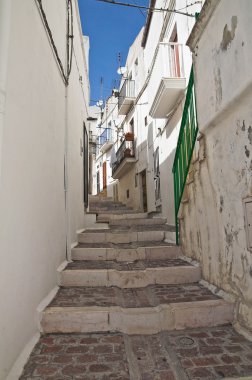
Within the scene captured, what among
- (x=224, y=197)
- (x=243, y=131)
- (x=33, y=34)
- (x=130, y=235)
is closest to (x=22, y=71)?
(x=33, y=34)

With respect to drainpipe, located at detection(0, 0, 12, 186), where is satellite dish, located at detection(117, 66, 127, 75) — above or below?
above

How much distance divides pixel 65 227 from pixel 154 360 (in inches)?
105

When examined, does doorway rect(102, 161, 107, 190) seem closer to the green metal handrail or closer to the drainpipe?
the green metal handrail

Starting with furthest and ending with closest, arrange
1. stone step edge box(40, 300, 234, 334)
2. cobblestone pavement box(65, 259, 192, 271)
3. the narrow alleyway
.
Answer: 1. cobblestone pavement box(65, 259, 192, 271)
2. stone step edge box(40, 300, 234, 334)
3. the narrow alleyway

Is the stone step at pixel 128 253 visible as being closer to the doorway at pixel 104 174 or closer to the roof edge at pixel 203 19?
the roof edge at pixel 203 19

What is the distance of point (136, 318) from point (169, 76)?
585 cm

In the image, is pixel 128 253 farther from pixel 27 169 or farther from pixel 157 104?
pixel 157 104

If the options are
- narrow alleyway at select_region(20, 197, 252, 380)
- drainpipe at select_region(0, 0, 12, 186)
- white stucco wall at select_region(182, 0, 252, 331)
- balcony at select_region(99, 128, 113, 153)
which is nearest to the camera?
drainpipe at select_region(0, 0, 12, 186)

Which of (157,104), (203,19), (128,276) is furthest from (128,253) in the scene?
(157,104)

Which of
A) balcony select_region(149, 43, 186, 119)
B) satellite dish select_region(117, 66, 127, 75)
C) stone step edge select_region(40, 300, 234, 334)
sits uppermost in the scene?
satellite dish select_region(117, 66, 127, 75)

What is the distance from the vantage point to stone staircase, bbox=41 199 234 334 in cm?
263

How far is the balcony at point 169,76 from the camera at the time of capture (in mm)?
6332

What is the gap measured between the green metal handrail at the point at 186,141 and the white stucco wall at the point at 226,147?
0.86 feet

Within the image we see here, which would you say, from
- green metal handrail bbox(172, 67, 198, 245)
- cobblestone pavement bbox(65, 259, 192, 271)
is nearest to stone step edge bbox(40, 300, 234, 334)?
cobblestone pavement bbox(65, 259, 192, 271)
